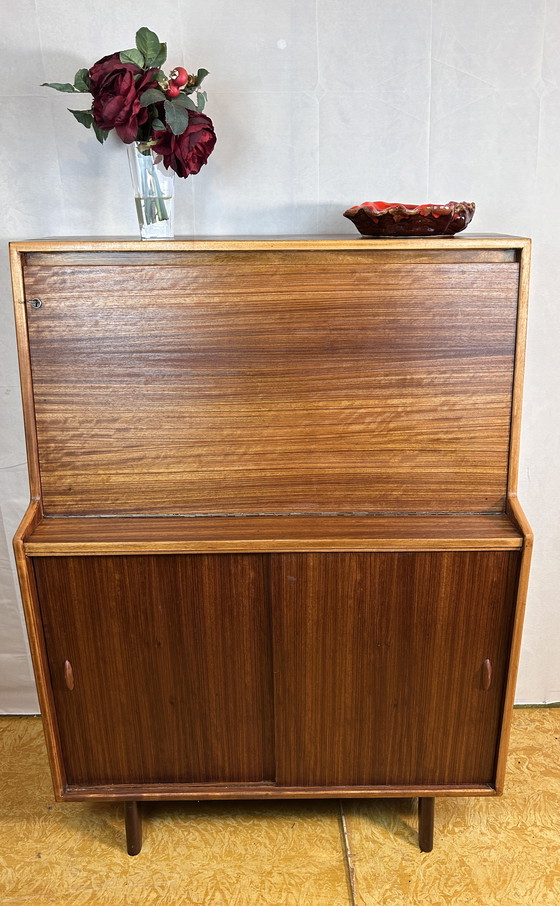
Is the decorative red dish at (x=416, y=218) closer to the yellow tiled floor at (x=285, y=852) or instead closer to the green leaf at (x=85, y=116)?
the green leaf at (x=85, y=116)

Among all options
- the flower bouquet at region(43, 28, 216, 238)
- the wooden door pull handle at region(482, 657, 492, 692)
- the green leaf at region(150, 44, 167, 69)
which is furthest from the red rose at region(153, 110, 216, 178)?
the wooden door pull handle at region(482, 657, 492, 692)

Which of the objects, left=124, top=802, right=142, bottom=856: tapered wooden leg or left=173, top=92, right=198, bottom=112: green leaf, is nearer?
left=173, top=92, right=198, bottom=112: green leaf

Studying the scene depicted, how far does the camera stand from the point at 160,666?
162 centimetres

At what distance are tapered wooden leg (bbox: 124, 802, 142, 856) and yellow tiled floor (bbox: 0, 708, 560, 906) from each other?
0.02m

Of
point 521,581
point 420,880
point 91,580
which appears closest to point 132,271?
point 91,580

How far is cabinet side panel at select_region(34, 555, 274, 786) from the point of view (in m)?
1.54

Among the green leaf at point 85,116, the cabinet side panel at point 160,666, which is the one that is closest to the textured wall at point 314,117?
the green leaf at point 85,116

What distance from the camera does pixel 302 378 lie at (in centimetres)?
153

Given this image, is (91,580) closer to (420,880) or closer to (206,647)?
(206,647)

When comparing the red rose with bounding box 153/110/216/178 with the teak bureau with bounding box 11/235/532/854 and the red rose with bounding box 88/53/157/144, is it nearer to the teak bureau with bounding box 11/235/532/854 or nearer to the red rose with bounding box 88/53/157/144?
the red rose with bounding box 88/53/157/144

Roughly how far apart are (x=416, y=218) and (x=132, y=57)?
663mm

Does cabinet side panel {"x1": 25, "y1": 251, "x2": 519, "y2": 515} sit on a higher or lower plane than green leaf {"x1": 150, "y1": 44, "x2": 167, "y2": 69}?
lower

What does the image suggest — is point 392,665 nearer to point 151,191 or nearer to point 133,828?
point 133,828

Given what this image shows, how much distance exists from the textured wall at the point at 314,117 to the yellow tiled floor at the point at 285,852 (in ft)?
4.03
